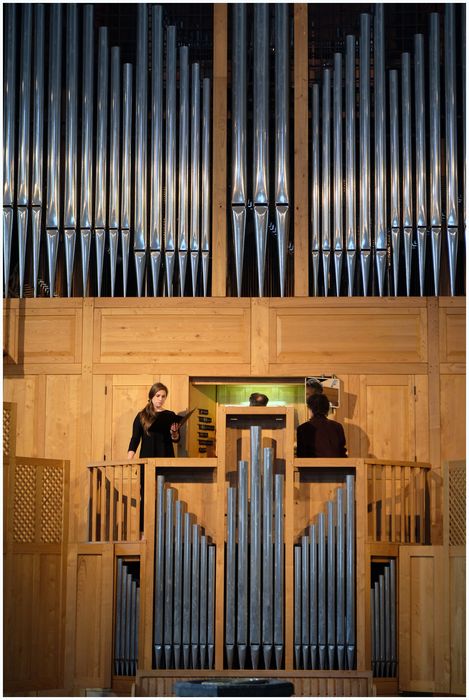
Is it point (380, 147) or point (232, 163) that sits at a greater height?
point (380, 147)

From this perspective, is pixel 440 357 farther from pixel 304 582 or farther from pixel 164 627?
pixel 164 627

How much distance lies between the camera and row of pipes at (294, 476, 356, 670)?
939 cm

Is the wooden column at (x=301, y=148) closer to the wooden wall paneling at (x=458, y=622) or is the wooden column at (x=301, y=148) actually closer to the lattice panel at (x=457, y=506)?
the lattice panel at (x=457, y=506)

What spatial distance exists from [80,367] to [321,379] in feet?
6.98

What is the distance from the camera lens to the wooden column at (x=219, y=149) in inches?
452

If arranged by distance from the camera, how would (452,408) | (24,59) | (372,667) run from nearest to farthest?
1. (372,667)
2. (452,408)
3. (24,59)

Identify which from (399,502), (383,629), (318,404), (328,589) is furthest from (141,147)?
(383,629)

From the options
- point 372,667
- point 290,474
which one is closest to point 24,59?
point 290,474

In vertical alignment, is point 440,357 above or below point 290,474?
A: above

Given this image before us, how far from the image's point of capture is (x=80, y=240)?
1155 cm

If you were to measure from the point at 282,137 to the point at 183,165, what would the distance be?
924mm

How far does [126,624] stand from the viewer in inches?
379

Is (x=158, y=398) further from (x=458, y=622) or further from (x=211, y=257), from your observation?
(x=458, y=622)

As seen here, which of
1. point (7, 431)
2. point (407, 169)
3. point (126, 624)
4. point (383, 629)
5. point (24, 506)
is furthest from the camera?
point (407, 169)
